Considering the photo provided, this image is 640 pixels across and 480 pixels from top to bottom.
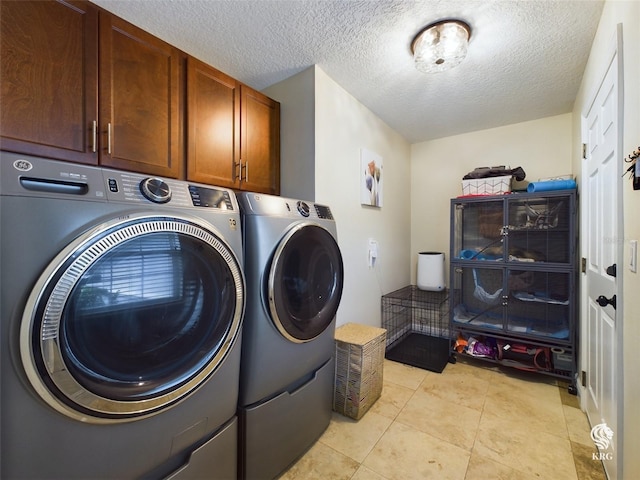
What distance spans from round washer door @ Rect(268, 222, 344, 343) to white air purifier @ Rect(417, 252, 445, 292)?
1.66 m

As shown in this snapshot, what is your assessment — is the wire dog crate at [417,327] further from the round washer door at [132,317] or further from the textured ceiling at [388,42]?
the round washer door at [132,317]

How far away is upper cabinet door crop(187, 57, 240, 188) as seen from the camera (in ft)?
5.09

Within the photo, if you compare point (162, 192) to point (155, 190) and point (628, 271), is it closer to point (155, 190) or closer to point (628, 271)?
point (155, 190)

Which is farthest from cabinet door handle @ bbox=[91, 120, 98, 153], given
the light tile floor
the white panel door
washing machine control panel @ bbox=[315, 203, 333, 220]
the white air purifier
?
the white air purifier

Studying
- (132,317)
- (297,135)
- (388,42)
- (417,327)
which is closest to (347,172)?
(297,135)

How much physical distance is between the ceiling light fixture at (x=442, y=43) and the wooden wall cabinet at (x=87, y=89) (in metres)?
1.36

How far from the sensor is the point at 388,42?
5.36 ft

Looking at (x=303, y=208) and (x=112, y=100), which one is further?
(x=303, y=208)

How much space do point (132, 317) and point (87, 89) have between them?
106 centimetres

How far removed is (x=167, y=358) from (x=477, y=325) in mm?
2447

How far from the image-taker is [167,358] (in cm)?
89

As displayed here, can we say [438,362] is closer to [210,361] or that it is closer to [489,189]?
[489,189]

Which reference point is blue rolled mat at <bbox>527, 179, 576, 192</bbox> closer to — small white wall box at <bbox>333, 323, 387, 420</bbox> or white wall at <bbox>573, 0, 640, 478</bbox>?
white wall at <bbox>573, 0, 640, 478</bbox>

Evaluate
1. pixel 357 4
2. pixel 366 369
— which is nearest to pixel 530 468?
pixel 366 369
